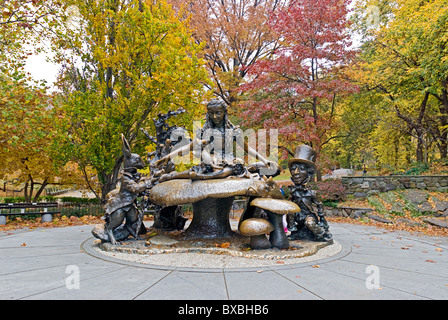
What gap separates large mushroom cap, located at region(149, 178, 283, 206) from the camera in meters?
4.78

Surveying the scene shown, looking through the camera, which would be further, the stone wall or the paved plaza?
the stone wall

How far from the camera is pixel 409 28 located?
41.0 feet

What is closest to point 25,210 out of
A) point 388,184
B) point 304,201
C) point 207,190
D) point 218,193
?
point 207,190

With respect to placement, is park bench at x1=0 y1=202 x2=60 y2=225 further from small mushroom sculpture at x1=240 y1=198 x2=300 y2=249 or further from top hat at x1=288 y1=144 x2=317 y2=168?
top hat at x1=288 y1=144 x2=317 y2=168

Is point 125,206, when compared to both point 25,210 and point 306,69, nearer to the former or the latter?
point 25,210

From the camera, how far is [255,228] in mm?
4781

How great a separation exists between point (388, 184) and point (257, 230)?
11.1 metres

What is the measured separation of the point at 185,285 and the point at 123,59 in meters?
9.22

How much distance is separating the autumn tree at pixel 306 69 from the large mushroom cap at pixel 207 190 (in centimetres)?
855

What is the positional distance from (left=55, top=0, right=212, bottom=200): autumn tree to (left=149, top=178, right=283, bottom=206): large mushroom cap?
5687mm

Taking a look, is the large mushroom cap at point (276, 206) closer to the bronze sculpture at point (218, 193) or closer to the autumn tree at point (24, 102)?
the bronze sculpture at point (218, 193)

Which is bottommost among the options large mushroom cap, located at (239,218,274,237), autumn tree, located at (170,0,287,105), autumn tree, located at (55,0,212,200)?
large mushroom cap, located at (239,218,274,237)

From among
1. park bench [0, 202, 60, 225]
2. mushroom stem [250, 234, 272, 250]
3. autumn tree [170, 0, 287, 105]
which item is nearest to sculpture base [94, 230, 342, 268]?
mushroom stem [250, 234, 272, 250]

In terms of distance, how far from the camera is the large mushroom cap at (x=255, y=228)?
15.6 ft
